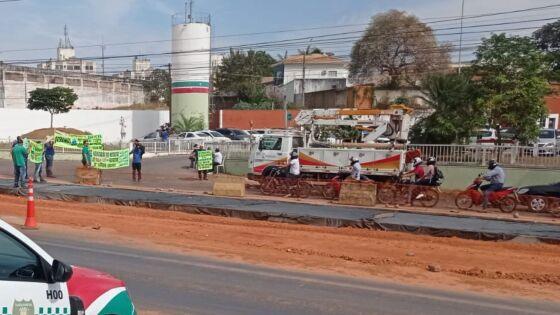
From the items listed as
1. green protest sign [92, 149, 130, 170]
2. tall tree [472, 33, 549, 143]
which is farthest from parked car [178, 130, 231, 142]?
tall tree [472, 33, 549, 143]

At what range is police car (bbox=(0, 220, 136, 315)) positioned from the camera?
356cm

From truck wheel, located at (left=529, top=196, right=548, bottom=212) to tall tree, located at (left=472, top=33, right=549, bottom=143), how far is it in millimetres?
9585

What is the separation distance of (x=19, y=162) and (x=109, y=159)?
7.55 meters

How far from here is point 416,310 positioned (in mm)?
7031

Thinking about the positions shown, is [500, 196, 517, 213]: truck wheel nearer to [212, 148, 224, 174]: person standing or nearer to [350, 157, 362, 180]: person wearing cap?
[350, 157, 362, 180]: person wearing cap

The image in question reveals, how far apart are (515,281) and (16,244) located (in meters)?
7.28

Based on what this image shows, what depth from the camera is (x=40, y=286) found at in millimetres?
3656

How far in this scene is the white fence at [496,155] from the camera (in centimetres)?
2175

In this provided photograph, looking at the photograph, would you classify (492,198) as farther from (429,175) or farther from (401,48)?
(401,48)

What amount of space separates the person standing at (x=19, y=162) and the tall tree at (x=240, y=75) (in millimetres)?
48604

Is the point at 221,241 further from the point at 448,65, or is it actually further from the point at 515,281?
the point at 448,65

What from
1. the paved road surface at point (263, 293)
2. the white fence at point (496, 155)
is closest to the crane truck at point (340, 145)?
the white fence at point (496, 155)

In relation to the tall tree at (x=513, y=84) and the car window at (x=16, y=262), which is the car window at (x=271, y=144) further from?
the car window at (x=16, y=262)

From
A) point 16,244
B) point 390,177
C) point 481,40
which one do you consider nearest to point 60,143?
point 390,177
